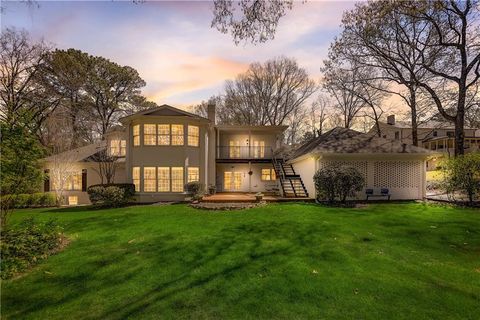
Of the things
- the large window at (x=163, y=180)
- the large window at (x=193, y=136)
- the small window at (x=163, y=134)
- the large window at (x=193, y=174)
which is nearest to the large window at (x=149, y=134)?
the small window at (x=163, y=134)

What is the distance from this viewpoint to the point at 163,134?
57.9ft

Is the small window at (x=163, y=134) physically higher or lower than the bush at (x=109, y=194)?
higher

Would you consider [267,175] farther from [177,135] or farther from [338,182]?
[338,182]

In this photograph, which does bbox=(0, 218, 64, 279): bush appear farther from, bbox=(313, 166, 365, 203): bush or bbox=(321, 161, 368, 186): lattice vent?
bbox=(321, 161, 368, 186): lattice vent

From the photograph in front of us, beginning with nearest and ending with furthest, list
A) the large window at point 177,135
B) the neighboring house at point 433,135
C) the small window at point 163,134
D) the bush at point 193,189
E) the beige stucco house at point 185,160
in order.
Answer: the beige stucco house at point 185,160 → the bush at point 193,189 → the small window at point 163,134 → the large window at point 177,135 → the neighboring house at point 433,135

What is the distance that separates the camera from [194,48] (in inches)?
371

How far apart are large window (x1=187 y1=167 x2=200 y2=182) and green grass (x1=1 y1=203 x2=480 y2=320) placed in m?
7.63

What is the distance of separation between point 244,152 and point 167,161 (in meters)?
8.91

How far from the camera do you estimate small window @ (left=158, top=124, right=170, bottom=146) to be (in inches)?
694

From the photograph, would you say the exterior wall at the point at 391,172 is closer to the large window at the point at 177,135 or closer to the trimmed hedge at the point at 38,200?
the large window at the point at 177,135

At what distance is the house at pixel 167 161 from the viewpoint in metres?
17.4

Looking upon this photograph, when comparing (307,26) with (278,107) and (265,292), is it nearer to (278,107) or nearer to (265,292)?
(265,292)

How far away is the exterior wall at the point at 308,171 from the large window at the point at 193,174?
25.0 feet

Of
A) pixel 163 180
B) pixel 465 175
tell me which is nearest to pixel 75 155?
pixel 163 180
